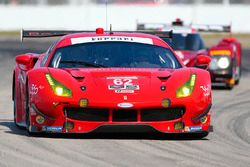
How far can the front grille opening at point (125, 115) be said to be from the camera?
9.62m

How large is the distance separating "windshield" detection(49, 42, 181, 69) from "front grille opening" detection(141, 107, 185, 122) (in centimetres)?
114

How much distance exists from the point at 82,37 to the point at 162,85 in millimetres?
1761

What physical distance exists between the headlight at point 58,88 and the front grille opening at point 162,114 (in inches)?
29.4

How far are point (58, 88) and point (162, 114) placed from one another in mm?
1043

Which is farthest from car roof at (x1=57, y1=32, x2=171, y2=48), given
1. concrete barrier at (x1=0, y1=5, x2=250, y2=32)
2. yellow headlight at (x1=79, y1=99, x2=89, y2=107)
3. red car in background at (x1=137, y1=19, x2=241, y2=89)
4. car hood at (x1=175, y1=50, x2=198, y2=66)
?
concrete barrier at (x1=0, y1=5, x2=250, y2=32)

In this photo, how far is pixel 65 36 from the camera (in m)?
11.5

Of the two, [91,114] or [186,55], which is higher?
[91,114]

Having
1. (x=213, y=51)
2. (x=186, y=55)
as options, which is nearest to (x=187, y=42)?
(x=213, y=51)

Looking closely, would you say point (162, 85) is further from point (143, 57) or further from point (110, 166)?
point (110, 166)

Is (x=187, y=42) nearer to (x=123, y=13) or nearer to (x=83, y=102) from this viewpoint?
(x=83, y=102)

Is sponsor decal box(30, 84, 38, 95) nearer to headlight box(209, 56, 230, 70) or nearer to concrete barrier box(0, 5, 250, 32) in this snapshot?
headlight box(209, 56, 230, 70)

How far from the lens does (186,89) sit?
9.89m

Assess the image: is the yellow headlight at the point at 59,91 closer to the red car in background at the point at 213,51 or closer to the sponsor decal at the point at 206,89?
the sponsor decal at the point at 206,89

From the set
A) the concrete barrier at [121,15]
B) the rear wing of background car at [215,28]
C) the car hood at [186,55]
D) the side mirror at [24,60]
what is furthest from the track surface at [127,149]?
the concrete barrier at [121,15]
